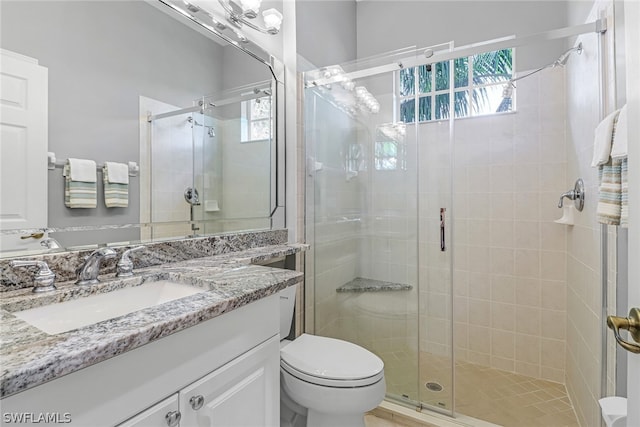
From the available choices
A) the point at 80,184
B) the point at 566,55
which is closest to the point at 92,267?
the point at 80,184

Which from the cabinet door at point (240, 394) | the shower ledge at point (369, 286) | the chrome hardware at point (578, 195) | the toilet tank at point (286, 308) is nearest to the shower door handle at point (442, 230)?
the shower ledge at point (369, 286)

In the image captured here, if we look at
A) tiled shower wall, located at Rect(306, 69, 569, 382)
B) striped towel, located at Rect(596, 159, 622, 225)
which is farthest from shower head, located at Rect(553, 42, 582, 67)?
striped towel, located at Rect(596, 159, 622, 225)

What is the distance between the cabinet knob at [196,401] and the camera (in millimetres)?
774

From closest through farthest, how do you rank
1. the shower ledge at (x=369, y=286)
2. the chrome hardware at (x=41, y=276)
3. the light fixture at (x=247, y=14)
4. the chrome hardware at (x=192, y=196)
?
1. the chrome hardware at (x=41, y=276)
2. the chrome hardware at (x=192, y=196)
3. the light fixture at (x=247, y=14)
4. the shower ledge at (x=369, y=286)

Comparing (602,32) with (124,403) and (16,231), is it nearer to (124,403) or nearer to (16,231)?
(124,403)

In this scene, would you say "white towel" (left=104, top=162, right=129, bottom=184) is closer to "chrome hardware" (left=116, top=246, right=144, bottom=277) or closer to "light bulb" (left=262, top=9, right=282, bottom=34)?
"chrome hardware" (left=116, top=246, right=144, bottom=277)

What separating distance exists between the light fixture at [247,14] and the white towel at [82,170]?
3.44 ft

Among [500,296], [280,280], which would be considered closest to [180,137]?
[280,280]

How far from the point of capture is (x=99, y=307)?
0.93 metres

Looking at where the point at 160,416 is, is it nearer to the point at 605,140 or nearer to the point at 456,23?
the point at 605,140

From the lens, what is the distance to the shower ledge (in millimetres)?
2066

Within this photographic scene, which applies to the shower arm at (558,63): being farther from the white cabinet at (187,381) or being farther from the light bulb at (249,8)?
the white cabinet at (187,381)

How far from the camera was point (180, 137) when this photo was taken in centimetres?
141

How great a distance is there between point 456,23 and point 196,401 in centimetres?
300
